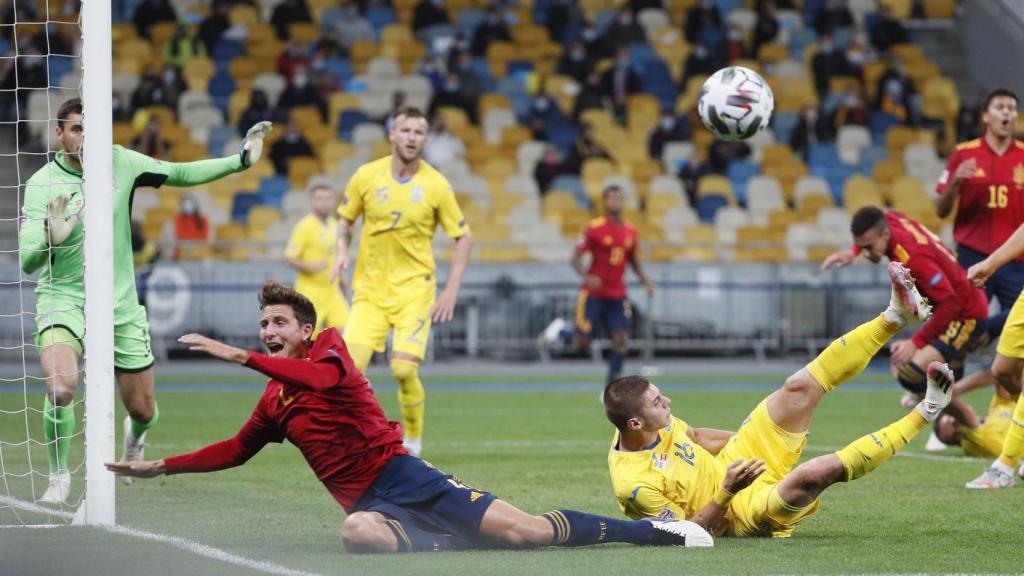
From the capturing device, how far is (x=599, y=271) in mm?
18312

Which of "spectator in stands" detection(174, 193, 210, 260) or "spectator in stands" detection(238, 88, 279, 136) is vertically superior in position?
"spectator in stands" detection(238, 88, 279, 136)

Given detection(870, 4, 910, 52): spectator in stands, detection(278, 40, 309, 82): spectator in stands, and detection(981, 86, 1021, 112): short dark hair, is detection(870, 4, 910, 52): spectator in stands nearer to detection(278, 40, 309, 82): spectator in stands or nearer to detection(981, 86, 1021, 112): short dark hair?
detection(278, 40, 309, 82): spectator in stands

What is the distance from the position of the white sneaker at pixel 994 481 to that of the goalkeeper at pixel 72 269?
4.77 m

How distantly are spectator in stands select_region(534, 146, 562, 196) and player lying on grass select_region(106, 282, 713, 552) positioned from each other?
62.8ft

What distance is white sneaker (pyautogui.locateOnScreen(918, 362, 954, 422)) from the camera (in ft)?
22.2

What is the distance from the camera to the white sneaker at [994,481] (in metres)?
8.77

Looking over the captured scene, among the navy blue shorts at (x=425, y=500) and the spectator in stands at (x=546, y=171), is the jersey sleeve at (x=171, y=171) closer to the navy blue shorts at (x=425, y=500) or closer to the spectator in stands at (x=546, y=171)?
the navy blue shorts at (x=425, y=500)

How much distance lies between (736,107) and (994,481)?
2.88 m

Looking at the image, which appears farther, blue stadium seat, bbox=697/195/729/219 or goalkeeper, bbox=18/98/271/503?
blue stadium seat, bbox=697/195/729/219

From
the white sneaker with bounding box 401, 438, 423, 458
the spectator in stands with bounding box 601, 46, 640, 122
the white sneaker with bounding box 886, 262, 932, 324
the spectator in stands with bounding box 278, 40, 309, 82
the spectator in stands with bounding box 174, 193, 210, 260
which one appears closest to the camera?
the white sneaker with bounding box 886, 262, 932, 324

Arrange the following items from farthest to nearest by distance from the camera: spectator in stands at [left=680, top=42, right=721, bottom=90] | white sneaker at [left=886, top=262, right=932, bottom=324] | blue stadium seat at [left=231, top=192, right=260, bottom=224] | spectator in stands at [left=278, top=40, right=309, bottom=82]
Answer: spectator in stands at [left=680, top=42, right=721, bottom=90], spectator in stands at [left=278, top=40, right=309, bottom=82], blue stadium seat at [left=231, top=192, right=260, bottom=224], white sneaker at [left=886, top=262, right=932, bottom=324]

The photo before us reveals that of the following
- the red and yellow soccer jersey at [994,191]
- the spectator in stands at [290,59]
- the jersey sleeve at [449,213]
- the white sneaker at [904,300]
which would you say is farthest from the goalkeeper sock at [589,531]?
the spectator in stands at [290,59]

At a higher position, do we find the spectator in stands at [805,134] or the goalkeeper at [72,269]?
the spectator in stands at [805,134]

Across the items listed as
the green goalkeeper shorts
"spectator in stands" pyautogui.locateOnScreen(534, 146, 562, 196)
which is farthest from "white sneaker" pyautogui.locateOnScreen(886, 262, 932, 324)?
"spectator in stands" pyautogui.locateOnScreen(534, 146, 562, 196)
